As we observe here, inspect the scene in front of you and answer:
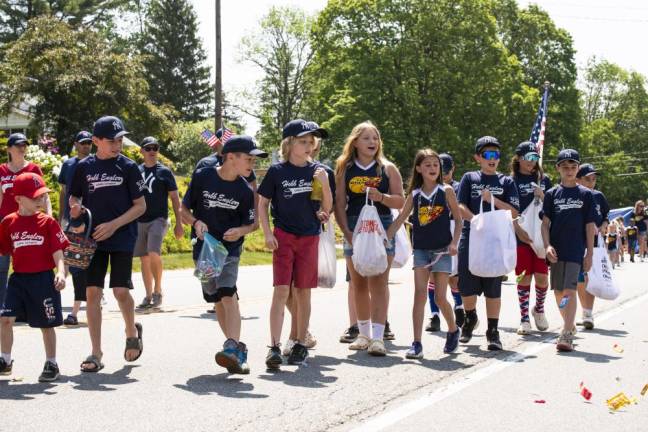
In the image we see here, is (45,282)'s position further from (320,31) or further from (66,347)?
(320,31)

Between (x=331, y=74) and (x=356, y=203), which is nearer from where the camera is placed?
(x=356, y=203)

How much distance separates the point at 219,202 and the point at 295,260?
2.88 feet

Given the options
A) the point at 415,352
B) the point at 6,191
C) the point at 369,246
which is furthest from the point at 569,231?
the point at 6,191

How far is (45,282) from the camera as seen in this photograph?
653 cm

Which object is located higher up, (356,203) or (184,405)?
(356,203)

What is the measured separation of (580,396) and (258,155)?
297 cm

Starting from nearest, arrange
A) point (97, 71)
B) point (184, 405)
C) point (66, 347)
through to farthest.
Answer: point (184, 405), point (66, 347), point (97, 71)

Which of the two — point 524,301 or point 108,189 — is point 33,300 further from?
point 524,301

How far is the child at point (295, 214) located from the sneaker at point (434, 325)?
267 centimetres

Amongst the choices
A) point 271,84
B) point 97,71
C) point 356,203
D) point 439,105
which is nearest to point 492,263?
point 356,203

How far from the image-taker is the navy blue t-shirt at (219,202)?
6914 millimetres

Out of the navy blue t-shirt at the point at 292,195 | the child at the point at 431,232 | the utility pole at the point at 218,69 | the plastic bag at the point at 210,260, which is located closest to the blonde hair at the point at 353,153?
the child at the point at 431,232

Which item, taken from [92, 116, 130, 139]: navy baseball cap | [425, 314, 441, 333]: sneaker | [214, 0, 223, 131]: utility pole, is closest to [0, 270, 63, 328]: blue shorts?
[92, 116, 130, 139]: navy baseball cap

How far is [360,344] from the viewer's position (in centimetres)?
815
